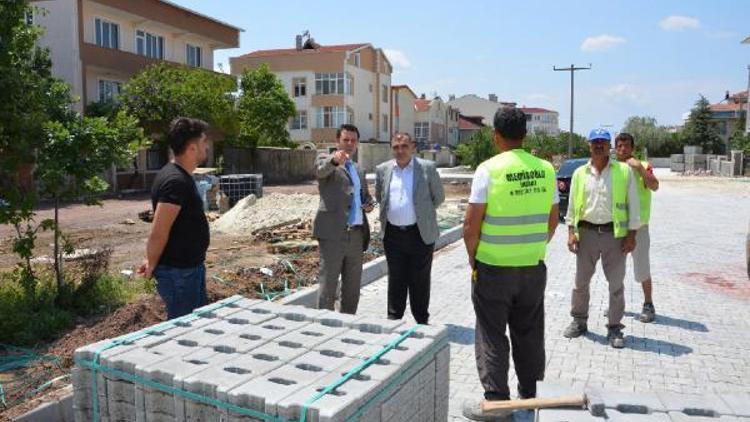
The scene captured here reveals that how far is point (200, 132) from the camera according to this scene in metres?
4.37

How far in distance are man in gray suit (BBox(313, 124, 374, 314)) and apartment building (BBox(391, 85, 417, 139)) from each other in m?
63.8

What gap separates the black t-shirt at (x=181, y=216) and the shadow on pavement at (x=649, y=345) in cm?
399

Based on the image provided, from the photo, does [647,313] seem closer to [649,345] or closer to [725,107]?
[649,345]

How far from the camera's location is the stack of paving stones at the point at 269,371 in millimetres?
2779

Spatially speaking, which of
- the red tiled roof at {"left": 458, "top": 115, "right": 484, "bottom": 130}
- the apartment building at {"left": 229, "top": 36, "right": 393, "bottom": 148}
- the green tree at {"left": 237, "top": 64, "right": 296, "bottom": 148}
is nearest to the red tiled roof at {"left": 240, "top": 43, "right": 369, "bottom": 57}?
the apartment building at {"left": 229, "top": 36, "right": 393, "bottom": 148}

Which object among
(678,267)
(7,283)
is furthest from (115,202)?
(678,267)

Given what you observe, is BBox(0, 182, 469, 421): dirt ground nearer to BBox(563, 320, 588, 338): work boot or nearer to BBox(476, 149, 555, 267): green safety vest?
BBox(476, 149, 555, 267): green safety vest

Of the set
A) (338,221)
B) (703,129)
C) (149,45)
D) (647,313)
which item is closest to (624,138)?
(647,313)

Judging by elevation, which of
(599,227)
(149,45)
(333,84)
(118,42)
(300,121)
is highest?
(333,84)

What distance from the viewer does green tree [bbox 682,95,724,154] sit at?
248 feet

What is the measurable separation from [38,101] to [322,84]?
2074 inches

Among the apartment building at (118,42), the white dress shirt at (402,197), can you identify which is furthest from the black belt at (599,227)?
the apartment building at (118,42)

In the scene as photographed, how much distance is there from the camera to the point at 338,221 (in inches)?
236

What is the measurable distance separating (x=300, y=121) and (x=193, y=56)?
24228mm
